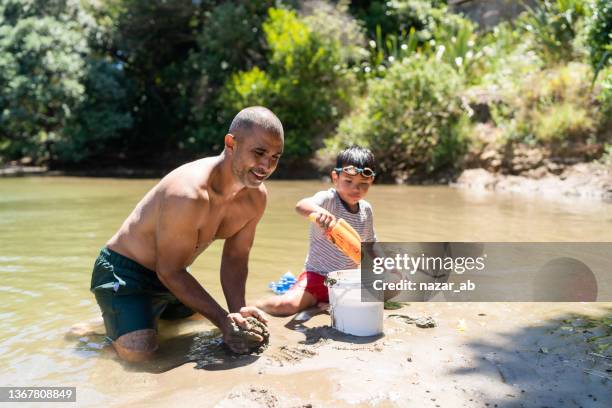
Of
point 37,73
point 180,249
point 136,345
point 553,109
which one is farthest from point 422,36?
point 136,345

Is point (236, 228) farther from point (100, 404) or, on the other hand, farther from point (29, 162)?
point (29, 162)

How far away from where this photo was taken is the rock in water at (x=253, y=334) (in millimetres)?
2740

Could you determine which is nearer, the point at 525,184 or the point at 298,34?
the point at 525,184

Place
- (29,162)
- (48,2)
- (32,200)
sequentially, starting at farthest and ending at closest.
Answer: (29,162) < (48,2) < (32,200)

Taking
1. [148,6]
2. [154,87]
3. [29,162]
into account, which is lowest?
[29,162]

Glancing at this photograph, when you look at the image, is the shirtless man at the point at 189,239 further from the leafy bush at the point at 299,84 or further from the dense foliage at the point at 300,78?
the leafy bush at the point at 299,84

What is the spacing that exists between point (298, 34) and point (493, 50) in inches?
195

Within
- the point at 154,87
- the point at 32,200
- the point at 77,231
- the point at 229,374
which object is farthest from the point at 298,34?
the point at 229,374

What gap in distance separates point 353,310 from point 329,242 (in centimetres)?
91

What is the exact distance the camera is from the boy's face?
3.73m

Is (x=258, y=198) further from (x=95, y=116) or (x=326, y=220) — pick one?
(x=95, y=116)

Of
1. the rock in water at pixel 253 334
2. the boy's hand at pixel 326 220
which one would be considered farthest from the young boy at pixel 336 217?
the rock in water at pixel 253 334

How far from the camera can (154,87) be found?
19297 millimetres

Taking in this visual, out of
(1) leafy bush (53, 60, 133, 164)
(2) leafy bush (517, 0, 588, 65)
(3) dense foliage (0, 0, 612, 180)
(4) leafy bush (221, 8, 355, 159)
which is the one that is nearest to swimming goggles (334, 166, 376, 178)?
(3) dense foliage (0, 0, 612, 180)
